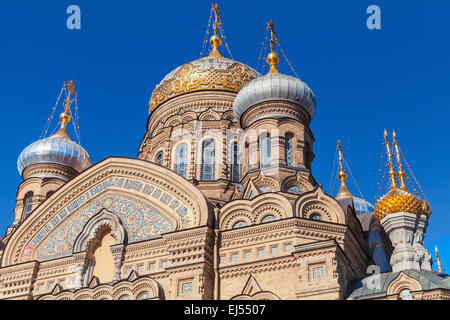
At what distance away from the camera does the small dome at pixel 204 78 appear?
59.5 feet

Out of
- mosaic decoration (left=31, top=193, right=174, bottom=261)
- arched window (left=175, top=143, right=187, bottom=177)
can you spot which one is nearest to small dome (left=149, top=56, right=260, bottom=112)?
arched window (left=175, top=143, right=187, bottom=177)

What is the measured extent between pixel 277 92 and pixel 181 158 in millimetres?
4097

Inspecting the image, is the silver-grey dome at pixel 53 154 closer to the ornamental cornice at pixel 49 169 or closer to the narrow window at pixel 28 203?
the ornamental cornice at pixel 49 169

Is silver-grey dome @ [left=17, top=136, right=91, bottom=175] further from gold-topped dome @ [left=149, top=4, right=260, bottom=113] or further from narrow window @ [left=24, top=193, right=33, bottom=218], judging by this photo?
gold-topped dome @ [left=149, top=4, right=260, bottom=113]

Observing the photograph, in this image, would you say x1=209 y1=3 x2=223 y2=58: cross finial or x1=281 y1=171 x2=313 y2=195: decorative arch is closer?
x1=281 y1=171 x2=313 y2=195: decorative arch

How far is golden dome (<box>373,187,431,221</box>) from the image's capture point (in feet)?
43.2

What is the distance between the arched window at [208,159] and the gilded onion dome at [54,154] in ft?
10.8

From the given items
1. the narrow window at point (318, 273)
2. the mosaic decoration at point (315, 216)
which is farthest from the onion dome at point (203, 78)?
the narrow window at point (318, 273)

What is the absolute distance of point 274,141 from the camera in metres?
14.0

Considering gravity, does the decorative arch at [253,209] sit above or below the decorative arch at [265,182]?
below

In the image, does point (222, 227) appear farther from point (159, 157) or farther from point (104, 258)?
point (159, 157)
